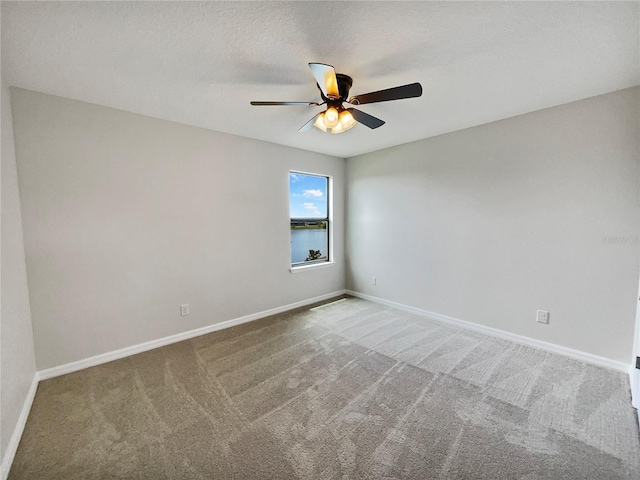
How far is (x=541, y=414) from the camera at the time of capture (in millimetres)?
1775

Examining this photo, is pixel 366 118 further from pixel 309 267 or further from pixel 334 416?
pixel 309 267

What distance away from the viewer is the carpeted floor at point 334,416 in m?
1.41

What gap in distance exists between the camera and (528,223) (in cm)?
268

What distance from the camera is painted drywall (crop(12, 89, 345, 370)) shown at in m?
2.18

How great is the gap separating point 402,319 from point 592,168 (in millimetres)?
2458

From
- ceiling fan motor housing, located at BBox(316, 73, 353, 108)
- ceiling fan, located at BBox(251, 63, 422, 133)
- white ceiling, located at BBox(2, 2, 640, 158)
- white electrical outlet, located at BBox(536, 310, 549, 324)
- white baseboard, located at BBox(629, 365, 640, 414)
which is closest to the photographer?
white ceiling, located at BBox(2, 2, 640, 158)

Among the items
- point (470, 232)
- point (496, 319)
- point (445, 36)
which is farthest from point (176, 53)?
point (496, 319)

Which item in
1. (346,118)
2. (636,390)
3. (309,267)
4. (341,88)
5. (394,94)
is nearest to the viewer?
(394,94)

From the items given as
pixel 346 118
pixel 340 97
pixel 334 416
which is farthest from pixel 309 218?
pixel 334 416

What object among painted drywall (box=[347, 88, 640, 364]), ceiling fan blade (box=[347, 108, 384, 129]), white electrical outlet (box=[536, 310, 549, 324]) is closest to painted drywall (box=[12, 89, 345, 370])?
ceiling fan blade (box=[347, 108, 384, 129])

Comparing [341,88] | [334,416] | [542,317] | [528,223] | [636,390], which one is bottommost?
[334,416]

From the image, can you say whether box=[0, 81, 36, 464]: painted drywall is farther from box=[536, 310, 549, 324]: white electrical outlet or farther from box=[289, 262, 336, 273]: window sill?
box=[536, 310, 549, 324]: white electrical outlet

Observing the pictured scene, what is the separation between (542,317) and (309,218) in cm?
314

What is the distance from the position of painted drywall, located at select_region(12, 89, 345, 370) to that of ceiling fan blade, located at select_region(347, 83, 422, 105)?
6.47ft
